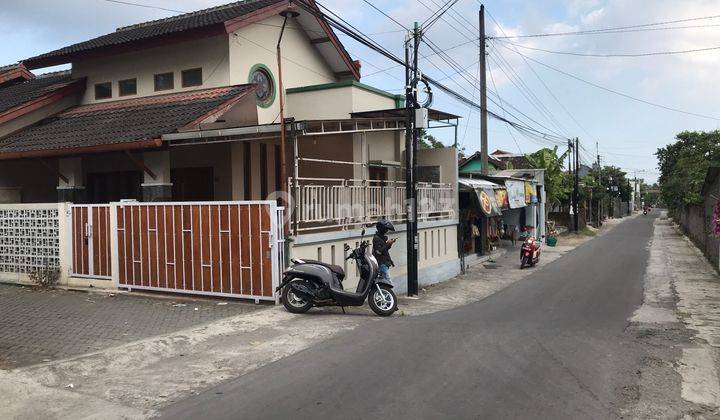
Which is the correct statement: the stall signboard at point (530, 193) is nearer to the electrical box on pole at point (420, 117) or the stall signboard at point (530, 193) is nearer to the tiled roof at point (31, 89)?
the electrical box on pole at point (420, 117)

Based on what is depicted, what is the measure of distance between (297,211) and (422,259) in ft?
20.6

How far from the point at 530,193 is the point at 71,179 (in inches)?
781

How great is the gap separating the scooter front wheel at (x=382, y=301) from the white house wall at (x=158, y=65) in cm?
699

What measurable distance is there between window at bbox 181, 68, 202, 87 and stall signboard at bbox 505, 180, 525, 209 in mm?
12874

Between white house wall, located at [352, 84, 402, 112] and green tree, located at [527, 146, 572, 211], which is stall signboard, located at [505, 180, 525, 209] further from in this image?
green tree, located at [527, 146, 572, 211]

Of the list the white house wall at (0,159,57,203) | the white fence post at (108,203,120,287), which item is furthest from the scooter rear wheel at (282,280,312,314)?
the white house wall at (0,159,57,203)

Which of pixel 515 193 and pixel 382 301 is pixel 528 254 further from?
pixel 382 301

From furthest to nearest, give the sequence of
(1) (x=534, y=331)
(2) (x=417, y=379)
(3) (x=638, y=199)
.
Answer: (3) (x=638, y=199) → (1) (x=534, y=331) → (2) (x=417, y=379)

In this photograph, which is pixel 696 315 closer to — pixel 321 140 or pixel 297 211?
pixel 297 211

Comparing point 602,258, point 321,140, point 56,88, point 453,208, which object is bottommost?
point 602,258

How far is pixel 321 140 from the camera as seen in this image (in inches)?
577

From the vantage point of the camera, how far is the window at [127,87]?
49.0 feet

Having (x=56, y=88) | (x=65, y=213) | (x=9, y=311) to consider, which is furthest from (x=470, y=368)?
(x=56, y=88)

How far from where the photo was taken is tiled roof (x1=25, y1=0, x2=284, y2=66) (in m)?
13.7
